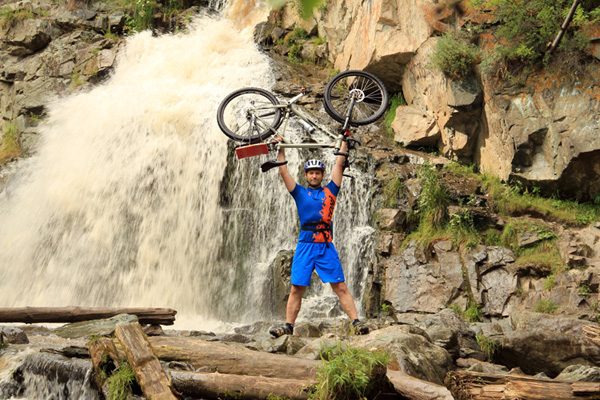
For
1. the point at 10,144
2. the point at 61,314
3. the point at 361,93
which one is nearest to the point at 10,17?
the point at 10,144

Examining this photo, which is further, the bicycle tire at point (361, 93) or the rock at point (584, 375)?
the bicycle tire at point (361, 93)

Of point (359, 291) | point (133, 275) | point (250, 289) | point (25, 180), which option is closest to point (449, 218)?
point (359, 291)

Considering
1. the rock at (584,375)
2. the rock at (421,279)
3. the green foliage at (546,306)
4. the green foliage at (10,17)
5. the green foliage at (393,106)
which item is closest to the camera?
the rock at (584,375)

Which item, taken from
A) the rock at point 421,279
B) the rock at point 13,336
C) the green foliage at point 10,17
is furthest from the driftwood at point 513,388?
the green foliage at point 10,17

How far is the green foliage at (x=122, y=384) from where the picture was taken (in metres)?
3.72

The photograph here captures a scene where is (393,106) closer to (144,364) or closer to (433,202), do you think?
(433,202)

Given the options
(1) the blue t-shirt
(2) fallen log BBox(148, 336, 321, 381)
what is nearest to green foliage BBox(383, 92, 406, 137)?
(1) the blue t-shirt

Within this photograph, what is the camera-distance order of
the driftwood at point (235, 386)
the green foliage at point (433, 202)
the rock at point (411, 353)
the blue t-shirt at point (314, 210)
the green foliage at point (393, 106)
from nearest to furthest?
the driftwood at point (235, 386), the rock at point (411, 353), the blue t-shirt at point (314, 210), the green foliage at point (433, 202), the green foliage at point (393, 106)

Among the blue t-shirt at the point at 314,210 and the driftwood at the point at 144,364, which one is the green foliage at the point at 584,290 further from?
the driftwood at the point at 144,364

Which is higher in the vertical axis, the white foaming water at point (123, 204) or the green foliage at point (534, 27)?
the green foliage at point (534, 27)

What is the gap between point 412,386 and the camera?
3547 mm

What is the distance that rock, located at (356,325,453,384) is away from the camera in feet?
13.6

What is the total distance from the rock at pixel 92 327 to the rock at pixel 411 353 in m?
2.80

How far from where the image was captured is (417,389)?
3.49m
